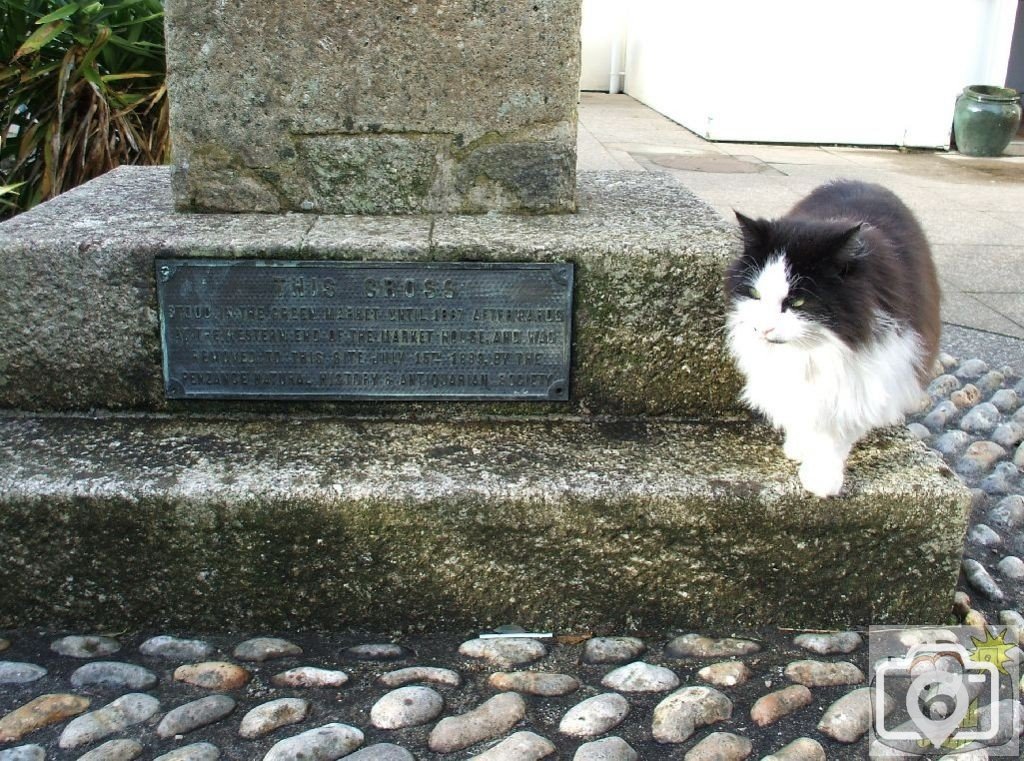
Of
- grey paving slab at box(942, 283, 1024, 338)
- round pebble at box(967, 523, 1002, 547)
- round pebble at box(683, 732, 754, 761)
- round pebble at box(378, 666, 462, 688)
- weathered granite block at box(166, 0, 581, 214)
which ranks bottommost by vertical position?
round pebble at box(378, 666, 462, 688)

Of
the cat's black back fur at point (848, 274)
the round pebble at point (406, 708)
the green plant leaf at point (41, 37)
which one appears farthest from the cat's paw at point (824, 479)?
the green plant leaf at point (41, 37)

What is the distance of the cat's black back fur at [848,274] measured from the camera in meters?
1.91

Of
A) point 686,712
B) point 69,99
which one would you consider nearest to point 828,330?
point 686,712

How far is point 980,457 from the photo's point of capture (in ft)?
10.1

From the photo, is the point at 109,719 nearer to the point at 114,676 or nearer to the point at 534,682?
the point at 114,676

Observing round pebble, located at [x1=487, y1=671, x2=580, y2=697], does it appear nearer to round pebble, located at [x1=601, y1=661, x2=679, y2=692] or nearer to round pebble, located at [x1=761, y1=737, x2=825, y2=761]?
round pebble, located at [x1=601, y1=661, x2=679, y2=692]

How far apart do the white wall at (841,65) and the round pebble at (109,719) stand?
8.39 metres

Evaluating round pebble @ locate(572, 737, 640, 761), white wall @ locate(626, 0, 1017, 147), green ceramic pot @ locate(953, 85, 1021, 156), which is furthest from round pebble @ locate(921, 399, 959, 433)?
green ceramic pot @ locate(953, 85, 1021, 156)

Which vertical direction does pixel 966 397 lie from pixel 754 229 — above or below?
below

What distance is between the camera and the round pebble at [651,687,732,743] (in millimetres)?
1898

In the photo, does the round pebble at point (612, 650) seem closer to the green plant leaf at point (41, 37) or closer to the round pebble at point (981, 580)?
the round pebble at point (981, 580)

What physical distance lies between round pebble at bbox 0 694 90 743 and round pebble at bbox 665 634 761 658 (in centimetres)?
126

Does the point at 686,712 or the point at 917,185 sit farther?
the point at 917,185

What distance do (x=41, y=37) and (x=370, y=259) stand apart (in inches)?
92.6
